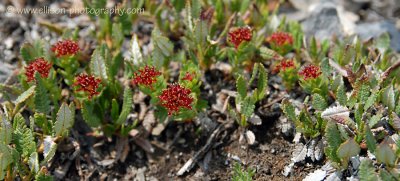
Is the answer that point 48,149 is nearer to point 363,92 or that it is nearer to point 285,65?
point 285,65

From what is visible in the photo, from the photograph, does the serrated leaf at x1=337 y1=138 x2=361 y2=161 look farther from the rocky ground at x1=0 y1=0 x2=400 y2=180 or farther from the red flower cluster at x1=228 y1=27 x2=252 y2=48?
the red flower cluster at x1=228 y1=27 x2=252 y2=48

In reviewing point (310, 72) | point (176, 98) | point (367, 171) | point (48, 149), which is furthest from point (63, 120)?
point (367, 171)

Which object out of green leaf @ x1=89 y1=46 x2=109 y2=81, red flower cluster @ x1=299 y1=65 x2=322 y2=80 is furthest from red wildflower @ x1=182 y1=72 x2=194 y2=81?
red flower cluster @ x1=299 y1=65 x2=322 y2=80

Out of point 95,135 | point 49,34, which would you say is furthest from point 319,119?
point 49,34

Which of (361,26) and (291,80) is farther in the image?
(361,26)

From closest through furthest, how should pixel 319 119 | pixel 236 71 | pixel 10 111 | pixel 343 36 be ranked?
pixel 319 119
pixel 10 111
pixel 236 71
pixel 343 36

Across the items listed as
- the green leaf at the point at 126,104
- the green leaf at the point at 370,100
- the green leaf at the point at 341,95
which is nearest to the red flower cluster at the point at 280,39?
the green leaf at the point at 341,95

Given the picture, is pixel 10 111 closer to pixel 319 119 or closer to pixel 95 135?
pixel 95 135
